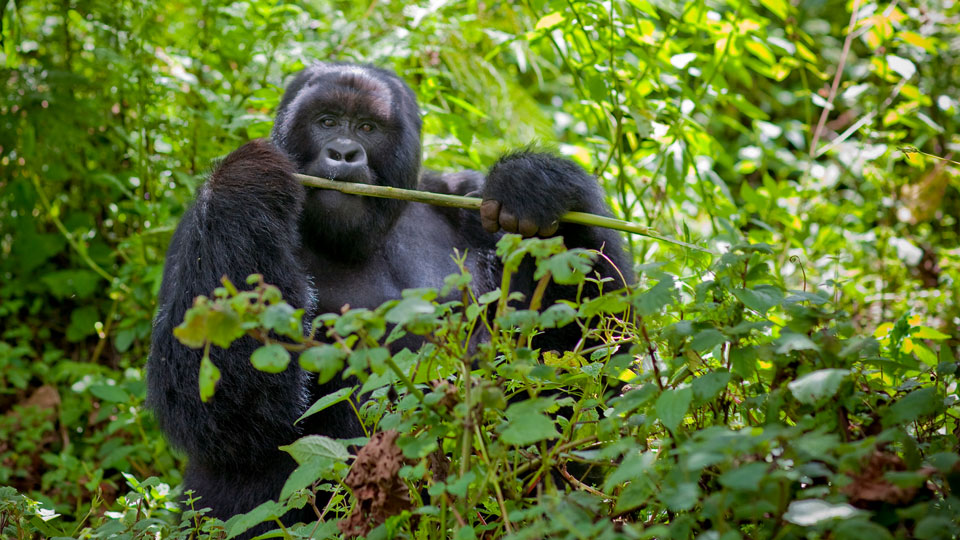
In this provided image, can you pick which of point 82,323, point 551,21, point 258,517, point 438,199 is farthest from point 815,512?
point 82,323

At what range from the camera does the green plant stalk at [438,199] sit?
2.32m

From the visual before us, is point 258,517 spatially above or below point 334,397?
below

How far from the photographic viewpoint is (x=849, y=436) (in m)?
1.54

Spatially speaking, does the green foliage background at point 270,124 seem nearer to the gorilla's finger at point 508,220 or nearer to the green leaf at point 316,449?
the gorilla's finger at point 508,220

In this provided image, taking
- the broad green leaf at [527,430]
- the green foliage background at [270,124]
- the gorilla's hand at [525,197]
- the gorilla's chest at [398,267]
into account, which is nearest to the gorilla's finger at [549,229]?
the gorilla's hand at [525,197]

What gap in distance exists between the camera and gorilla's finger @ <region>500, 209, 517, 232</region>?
8.79 ft

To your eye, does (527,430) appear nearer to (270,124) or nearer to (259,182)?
(259,182)

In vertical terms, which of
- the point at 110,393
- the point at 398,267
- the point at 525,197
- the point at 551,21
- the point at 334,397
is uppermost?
the point at 551,21

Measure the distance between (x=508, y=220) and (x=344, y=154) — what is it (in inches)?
22.7

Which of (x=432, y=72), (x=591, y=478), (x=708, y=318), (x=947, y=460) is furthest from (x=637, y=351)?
(x=432, y=72)

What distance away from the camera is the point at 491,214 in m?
2.71

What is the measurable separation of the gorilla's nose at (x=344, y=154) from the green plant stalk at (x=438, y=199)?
0.06m

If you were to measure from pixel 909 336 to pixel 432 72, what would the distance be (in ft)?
8.33

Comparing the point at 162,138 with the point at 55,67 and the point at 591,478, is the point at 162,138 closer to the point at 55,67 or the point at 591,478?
the point at 55,67
